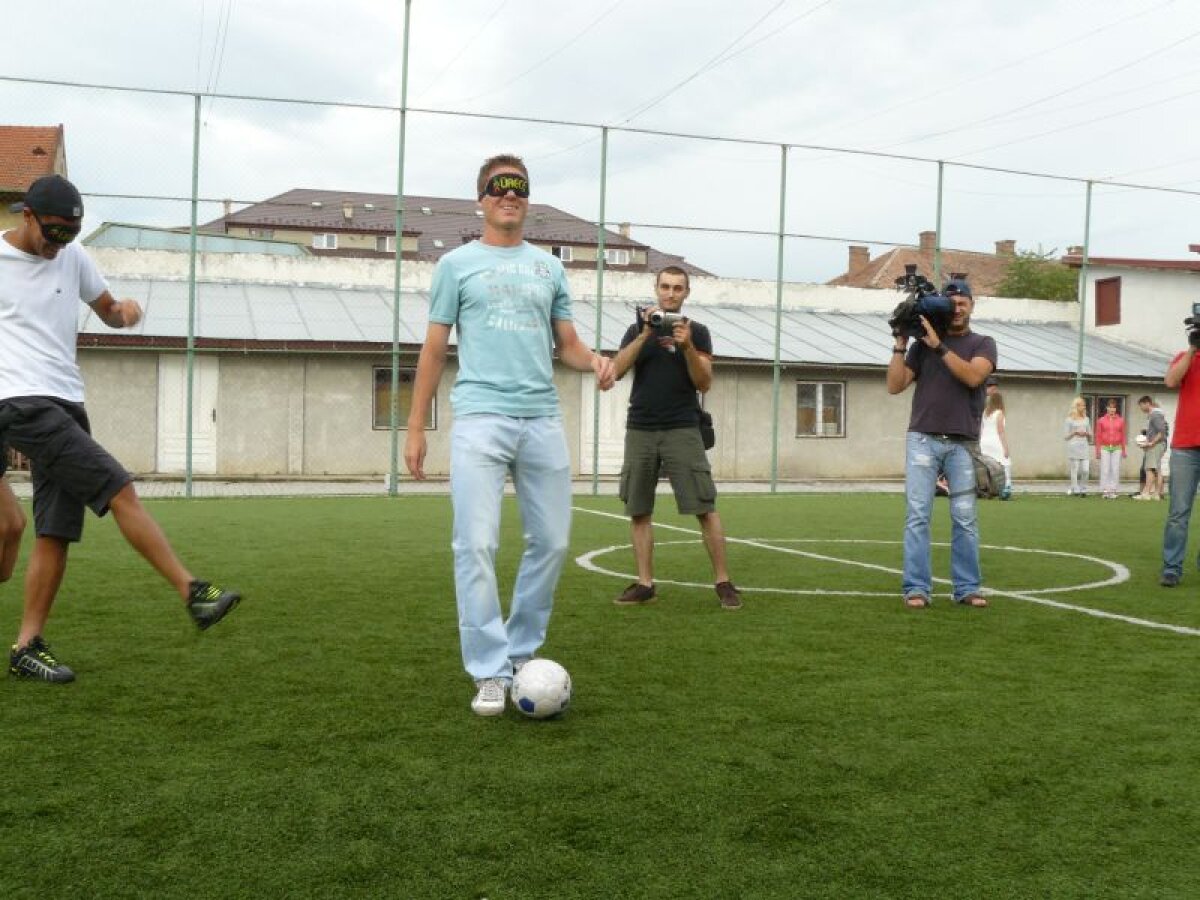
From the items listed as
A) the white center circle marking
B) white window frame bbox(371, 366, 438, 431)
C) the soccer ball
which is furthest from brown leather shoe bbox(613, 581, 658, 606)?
white window frame bbox(371, 366, 438, 431)

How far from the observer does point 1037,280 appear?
2516 inches

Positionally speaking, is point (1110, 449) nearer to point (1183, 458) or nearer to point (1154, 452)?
point (1154, 452)

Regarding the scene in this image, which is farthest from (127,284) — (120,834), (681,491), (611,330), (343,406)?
(120,834)

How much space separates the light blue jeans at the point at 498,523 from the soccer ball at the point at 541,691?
19 centimetres

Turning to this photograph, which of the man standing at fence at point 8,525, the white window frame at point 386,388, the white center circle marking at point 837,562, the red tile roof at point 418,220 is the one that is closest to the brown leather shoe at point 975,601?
the white center circle marking at point 837,562

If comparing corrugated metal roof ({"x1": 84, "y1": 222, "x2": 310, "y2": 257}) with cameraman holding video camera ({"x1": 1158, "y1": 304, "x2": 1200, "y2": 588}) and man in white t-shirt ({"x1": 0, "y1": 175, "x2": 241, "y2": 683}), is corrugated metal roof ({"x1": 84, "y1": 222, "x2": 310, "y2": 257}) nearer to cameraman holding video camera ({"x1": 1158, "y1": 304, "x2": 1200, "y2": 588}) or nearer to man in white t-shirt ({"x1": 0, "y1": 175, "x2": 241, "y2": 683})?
cameraman holding video camera ({"x1": 1158, "y1": 304, "x2": 1200, "y2": 588})

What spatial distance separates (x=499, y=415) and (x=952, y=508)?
387 centimetres

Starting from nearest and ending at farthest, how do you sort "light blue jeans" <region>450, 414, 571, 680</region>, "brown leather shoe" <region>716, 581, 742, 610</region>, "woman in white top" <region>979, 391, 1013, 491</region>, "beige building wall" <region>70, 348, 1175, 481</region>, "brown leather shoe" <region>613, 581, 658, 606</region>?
"light blue jeans" <region>450, 414, 571, 680</region> → "brown leather shoe" <region>716, 581, 742, 610</region> → "brown leather shoe" <region>613, 581, 658, 606</region> → "woman in white top" <region>979, 391, 1013, 491</region> → "beige building wall" <region>70, 348, 1175, 481</region>

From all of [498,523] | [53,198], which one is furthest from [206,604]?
[53,198]

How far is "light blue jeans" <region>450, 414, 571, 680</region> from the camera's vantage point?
4.92m

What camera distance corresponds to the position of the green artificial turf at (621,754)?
3.21 metres

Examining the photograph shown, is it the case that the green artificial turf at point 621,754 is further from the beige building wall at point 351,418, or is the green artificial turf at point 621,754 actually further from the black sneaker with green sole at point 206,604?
the beige building wall at point 351,418

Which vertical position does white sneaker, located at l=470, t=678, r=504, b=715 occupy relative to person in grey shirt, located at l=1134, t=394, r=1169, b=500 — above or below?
below

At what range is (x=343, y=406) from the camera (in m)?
26.1
